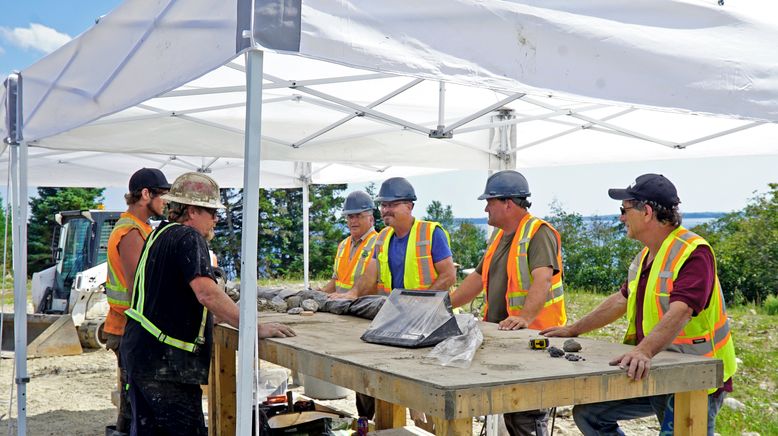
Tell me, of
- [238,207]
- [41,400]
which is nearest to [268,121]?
[41,400]

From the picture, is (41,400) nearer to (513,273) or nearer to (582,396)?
(513,273)

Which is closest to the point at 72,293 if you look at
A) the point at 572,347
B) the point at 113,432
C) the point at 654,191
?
the point at 113,432

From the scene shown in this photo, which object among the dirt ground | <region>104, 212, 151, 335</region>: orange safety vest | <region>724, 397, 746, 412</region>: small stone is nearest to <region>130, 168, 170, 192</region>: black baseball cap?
<region>104, 212, 151, 335</region>: orange safety vest

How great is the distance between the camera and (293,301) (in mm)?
5207

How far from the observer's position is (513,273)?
4.86m

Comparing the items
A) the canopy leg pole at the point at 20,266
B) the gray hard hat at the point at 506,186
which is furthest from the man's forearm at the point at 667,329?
the canopy leg pole at the point at 20,266

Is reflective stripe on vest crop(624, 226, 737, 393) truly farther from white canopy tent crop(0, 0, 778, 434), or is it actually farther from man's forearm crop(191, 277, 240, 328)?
man's forearm crop(191, 277, 240, 328)

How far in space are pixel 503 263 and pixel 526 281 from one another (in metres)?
0.26

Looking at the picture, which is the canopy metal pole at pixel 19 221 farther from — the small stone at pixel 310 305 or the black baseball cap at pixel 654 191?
the black baseball cap at pixel 654 191

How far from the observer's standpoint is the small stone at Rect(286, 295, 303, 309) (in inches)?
204

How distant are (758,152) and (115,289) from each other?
5.28 m

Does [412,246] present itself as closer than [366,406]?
Yes

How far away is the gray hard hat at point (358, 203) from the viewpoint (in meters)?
7.07

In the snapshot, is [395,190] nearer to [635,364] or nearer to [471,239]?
[635,364]
